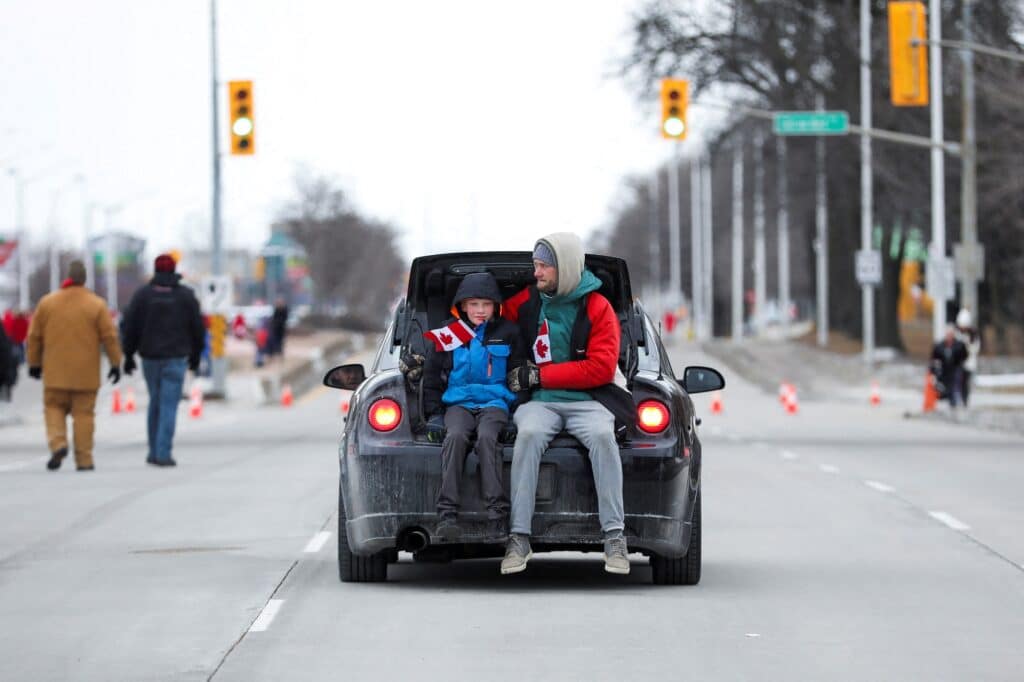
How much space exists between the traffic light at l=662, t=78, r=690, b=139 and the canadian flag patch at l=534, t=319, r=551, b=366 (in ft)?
77.4

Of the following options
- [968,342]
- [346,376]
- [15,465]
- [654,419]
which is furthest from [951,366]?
[654,419]

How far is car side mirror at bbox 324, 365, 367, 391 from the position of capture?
454 inches

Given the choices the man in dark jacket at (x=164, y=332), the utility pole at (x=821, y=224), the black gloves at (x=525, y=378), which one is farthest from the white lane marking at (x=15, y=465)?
the utility pole at (x=821, y=224)

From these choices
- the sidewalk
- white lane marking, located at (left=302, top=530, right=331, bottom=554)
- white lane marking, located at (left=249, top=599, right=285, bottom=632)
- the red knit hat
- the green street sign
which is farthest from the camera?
the sidewalk

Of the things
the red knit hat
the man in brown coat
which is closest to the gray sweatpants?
the man in brown coat

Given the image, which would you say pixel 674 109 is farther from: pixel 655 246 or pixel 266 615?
pixel 655 246

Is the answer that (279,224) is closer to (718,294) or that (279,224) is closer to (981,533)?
(718,294)

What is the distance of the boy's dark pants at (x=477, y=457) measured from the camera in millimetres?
10273

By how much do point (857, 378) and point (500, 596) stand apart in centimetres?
4531

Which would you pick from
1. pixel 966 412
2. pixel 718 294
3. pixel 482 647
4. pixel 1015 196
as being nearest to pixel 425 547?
pixel 482 647

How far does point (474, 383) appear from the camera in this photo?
416 inches

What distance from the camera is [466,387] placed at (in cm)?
1055

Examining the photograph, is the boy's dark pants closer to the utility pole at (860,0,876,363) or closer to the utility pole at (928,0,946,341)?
the utility pole at (928,0,946,341)

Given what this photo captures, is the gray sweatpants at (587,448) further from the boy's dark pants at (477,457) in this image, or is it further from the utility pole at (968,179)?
the utility pole at (968,179)
